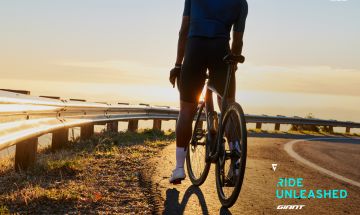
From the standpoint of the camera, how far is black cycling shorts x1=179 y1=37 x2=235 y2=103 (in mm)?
5461

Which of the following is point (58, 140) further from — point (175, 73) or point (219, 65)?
point (219, 65)

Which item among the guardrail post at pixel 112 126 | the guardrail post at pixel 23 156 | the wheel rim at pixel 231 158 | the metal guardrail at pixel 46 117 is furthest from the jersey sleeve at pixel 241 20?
the guardrail post at pixel 112 126

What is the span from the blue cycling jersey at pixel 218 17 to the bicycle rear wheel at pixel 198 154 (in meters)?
1.15

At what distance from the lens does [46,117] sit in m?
6.97

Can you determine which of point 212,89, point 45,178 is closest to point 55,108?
point 45,178

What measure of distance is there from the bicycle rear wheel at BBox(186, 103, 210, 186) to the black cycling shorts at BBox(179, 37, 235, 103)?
0.76m

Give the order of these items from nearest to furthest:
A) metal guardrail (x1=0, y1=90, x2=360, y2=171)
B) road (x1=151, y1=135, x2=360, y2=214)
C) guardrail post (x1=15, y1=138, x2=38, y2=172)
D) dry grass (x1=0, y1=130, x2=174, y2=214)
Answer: dry grass (x1=0, y1=130, x2=174, y2=214) < road (x1=151, y1=135, x2=360, y2=214) < metal guardrail (x1=0, y1=90, x2=360, y2=171) < guardrail post (x1=15, y1=138, x2=38, y2=172)

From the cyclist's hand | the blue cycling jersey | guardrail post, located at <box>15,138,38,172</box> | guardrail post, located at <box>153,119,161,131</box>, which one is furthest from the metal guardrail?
the blue cycling jersey

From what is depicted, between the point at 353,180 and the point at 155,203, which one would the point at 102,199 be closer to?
the point at 155,203

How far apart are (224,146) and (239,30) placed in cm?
122

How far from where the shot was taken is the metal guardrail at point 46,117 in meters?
5.35

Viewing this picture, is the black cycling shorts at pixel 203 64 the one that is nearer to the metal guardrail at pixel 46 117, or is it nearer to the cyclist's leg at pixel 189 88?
the cyclist's leg at pixel 189 88

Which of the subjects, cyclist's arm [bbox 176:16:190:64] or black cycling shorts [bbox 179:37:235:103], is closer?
black cycling shorts [bbox 179:37:235:103]

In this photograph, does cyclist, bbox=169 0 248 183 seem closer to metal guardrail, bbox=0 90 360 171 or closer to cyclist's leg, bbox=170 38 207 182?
cyclist's leg, bbox=170 38 207 182
